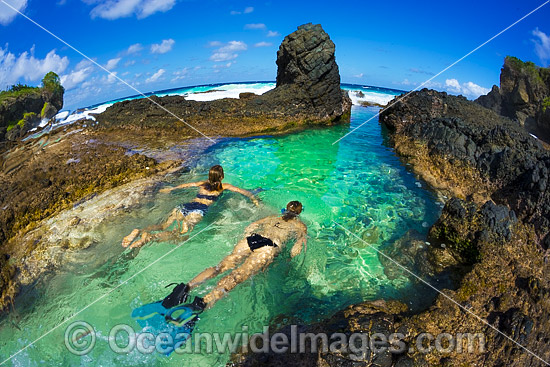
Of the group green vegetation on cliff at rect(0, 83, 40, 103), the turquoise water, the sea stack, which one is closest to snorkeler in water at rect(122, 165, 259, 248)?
the turquoise water

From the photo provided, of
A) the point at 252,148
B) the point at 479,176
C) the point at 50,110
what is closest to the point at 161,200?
the point at 252,148

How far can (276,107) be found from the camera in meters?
15.7

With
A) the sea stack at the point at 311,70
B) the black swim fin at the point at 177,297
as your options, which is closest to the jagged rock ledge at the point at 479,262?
the black swim fin at the point at 177,297

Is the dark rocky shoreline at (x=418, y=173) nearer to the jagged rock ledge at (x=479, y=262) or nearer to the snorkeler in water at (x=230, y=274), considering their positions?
A: the jagged rock ledge at (x=479, y=262)

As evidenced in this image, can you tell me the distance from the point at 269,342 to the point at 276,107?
13599 mm

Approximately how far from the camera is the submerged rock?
1394 centimetres

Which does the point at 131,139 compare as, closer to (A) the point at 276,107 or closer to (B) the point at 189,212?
(B) the point at 189,212

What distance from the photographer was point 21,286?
5.04m

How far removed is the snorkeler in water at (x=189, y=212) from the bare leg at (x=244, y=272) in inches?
78.2

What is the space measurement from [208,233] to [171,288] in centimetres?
170

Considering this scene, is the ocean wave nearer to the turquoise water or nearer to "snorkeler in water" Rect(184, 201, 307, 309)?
the turquoise water

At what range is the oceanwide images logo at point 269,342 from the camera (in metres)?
3.30

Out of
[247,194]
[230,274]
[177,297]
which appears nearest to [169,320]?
[177,297]

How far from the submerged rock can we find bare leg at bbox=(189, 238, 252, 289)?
370 inches
